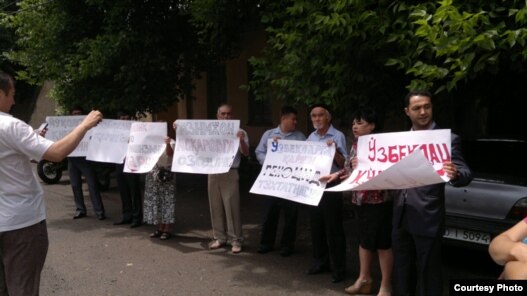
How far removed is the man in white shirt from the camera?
3141mm

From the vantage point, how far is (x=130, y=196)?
8.10 m

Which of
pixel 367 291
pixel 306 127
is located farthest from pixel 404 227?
pixel 306 127

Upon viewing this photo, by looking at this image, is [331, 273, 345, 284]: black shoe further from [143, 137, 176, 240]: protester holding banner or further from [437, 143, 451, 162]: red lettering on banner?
[143, 137, 176, 240]: protester holding banner

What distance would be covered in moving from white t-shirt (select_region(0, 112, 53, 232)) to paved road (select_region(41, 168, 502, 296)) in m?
2.09

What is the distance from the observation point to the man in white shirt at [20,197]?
314 centimetres

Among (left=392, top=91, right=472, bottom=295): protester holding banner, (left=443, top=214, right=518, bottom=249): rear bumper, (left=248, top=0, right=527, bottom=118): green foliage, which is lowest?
(left=443, top=214, right=518, bottom=249): rear bumper

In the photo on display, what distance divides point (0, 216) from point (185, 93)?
7.43 m

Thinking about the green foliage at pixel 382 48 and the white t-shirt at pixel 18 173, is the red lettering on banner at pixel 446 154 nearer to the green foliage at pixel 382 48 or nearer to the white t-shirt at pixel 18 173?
the green foliage at pixel 382 48

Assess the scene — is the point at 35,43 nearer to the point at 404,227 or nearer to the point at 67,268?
the point at 67,268

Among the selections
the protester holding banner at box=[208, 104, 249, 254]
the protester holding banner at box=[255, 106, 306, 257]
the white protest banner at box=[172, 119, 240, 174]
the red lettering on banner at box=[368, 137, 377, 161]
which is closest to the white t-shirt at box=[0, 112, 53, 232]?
the red lettering on banner at box=[368, 137, 377, 161]

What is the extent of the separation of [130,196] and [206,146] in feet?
7.45

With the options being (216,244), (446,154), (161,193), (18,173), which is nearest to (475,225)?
(446,154)

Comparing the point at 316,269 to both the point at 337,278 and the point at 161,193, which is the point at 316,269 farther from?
the point at 161,193

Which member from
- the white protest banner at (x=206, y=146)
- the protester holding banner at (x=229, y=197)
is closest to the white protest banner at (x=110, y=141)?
the white protest banner at (x=206, y=146)
